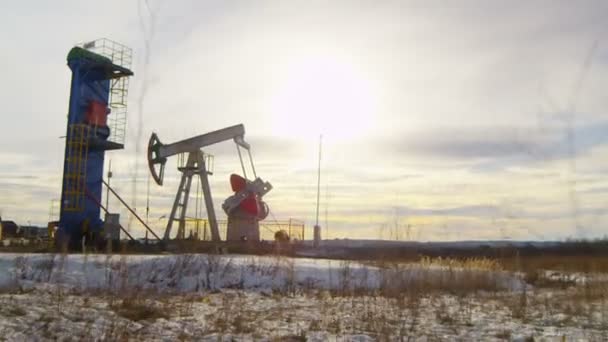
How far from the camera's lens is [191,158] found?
29891 mm

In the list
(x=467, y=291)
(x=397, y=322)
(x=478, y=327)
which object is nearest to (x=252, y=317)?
(x=397, y=322)

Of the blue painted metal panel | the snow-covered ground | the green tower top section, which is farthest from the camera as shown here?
the green tower top section

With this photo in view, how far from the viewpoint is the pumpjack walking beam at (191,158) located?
29.5 metres

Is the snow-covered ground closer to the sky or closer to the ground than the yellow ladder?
closer to the ground

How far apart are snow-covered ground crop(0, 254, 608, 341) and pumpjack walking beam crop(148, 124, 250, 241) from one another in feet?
45.7

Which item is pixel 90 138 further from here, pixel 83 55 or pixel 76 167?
pixel 83 55

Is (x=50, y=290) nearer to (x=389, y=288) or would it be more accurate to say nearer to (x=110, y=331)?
(x=110, y=331)

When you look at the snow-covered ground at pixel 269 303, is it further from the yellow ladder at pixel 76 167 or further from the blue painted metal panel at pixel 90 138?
the yellow ladder at pixel 76 167

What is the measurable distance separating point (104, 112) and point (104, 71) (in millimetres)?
2166

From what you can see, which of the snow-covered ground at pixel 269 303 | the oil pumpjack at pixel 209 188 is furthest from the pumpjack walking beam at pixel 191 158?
the snow-covered ground at pixel 269 303

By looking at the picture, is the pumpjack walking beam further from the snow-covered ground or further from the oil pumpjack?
the snow-covered ground

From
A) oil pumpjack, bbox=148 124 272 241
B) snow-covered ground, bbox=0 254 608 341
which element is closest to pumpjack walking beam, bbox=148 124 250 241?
oil pumpjack, bbox=148 124 272 241

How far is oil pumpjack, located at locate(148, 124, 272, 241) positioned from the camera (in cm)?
2950

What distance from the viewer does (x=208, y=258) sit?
48.6 ft
